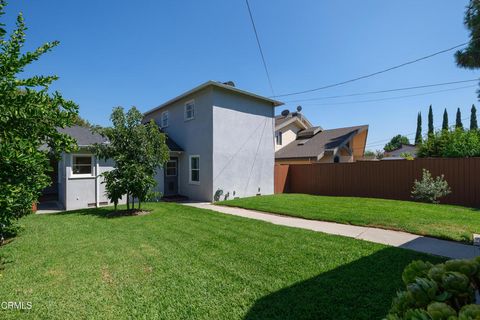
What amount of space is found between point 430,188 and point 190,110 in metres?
12.5

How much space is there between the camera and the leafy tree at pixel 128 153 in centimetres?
949

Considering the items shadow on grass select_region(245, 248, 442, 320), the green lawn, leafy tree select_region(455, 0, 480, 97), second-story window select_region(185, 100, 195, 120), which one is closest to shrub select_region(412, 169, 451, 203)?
the green lawn

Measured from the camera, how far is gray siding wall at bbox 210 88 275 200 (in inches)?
521

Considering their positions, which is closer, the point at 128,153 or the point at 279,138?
the point at 128,153

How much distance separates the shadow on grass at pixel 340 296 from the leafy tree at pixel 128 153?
7520mm

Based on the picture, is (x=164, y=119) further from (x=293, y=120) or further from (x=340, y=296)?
(x=340, y=296)

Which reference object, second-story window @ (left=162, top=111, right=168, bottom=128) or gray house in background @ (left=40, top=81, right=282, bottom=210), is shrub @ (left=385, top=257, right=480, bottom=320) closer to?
gray house in background @ (left=40, top=81, right=282, bottom=210)

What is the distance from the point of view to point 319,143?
20.2 m

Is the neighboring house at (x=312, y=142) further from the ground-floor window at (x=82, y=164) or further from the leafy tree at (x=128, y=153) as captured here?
the ground-floor window at (x=82, y=164)

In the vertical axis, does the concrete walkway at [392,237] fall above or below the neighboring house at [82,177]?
below

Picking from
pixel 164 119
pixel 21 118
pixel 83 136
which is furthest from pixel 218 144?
pixel 21 118

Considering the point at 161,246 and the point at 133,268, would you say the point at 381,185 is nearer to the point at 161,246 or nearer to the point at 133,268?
the point at 161,246

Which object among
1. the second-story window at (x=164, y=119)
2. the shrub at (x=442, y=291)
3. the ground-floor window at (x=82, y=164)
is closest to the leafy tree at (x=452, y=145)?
the shrub at (x=442, y=291)

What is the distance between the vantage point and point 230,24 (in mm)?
10742
